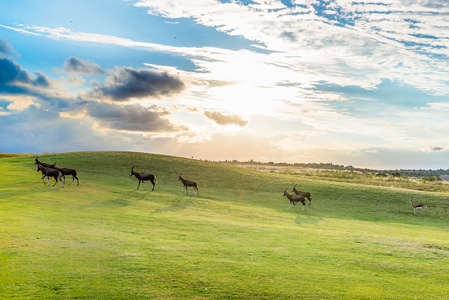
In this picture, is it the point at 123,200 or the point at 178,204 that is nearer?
the point at 123,200

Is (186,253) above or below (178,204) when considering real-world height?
above

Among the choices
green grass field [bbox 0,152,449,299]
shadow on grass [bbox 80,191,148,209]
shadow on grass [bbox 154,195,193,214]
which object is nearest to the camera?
green grass field [bbox 0,152,449,299]

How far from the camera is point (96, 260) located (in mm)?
11062

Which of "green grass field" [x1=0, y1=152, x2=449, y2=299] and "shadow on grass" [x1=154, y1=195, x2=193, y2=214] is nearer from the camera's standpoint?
"green grass field" [x1=0, y1=152, x2=449, y2=299]

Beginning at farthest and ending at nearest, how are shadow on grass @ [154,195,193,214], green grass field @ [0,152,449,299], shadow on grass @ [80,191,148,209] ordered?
1. shadow on grass @ [154,195,193,214]
2. shadow on grass @ [80,191,148,209]
3. green grass field @ [0,152,449,299]

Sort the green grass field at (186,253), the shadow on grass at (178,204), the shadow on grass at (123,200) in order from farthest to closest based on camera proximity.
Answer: the shadow on grass at (178,204) < the shadow on grass at (123,200) < the green grass field at (186,253)

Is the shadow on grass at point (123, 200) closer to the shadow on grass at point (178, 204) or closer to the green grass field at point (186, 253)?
the green grass field at point (186, 253)

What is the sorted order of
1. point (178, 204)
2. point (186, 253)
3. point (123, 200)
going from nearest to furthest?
point (186, 253) → point (123, 200) → point (178, 204)

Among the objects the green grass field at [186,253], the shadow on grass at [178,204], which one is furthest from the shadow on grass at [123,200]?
the shadow on grass at [178,204]

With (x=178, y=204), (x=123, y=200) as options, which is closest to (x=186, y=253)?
(x=178, y=204)

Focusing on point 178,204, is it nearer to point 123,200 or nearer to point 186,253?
point 123,200

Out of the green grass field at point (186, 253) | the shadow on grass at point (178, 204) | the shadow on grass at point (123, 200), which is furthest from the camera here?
the shadow on grass at point (178, 204)

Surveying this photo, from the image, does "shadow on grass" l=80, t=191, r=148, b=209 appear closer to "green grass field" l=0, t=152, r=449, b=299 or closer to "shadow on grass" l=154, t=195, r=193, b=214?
"green grass field" l=0, t=152, r=449, b=299

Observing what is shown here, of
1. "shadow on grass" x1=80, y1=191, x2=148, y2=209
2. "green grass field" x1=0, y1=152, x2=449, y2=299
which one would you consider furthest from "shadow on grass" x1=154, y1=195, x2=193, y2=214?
"shadow on grass" x1=80, y1=191, x2=148, y2=209
